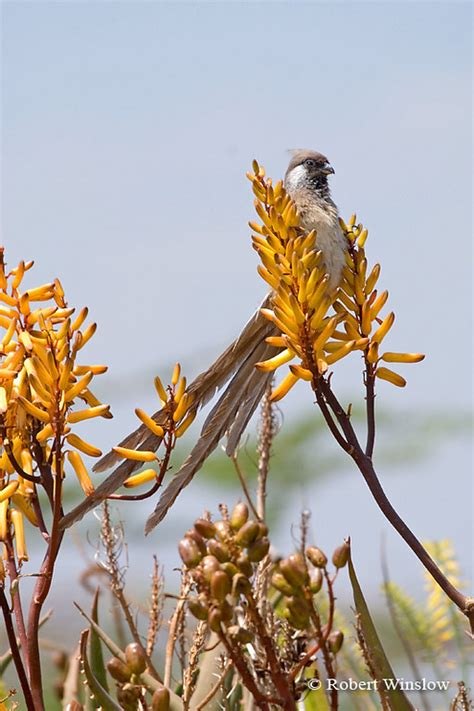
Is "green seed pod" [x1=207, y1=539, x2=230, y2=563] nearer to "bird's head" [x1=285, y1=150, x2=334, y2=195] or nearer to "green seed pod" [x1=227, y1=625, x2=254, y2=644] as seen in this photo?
"green seed pod" [x1=227, y1=625, x2=254, y2=644]

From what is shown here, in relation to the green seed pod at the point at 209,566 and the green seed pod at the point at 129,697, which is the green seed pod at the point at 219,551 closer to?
the green seed pod at the point at 209,566

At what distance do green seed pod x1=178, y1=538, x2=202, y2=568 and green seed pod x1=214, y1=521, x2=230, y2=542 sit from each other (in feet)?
0.08

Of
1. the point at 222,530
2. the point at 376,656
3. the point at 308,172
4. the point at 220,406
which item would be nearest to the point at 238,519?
the point at 222,530

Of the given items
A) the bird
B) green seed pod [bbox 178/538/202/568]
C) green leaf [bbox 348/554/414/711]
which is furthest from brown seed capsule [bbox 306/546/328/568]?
the bird

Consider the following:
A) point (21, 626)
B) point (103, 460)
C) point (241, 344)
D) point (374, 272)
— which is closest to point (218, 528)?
point (21, 626)

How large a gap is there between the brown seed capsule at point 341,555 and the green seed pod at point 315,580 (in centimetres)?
2

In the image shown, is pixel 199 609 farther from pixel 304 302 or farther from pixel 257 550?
pixel 304 302

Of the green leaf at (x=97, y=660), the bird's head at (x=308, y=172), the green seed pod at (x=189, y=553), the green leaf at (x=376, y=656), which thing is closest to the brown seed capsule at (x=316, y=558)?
the green seed pod at (x=189, y=553)

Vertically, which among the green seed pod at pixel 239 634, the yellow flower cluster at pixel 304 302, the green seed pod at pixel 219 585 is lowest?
the green seed pod at pixel 239 634

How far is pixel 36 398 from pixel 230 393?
484 mm

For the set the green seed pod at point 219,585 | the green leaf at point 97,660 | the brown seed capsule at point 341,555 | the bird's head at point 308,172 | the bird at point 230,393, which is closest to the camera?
the green seed pod at point 219,585

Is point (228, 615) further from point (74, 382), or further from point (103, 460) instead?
point (103, 460)

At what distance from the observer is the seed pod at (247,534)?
3.09ft

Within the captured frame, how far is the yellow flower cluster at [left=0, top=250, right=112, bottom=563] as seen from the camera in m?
1.24
